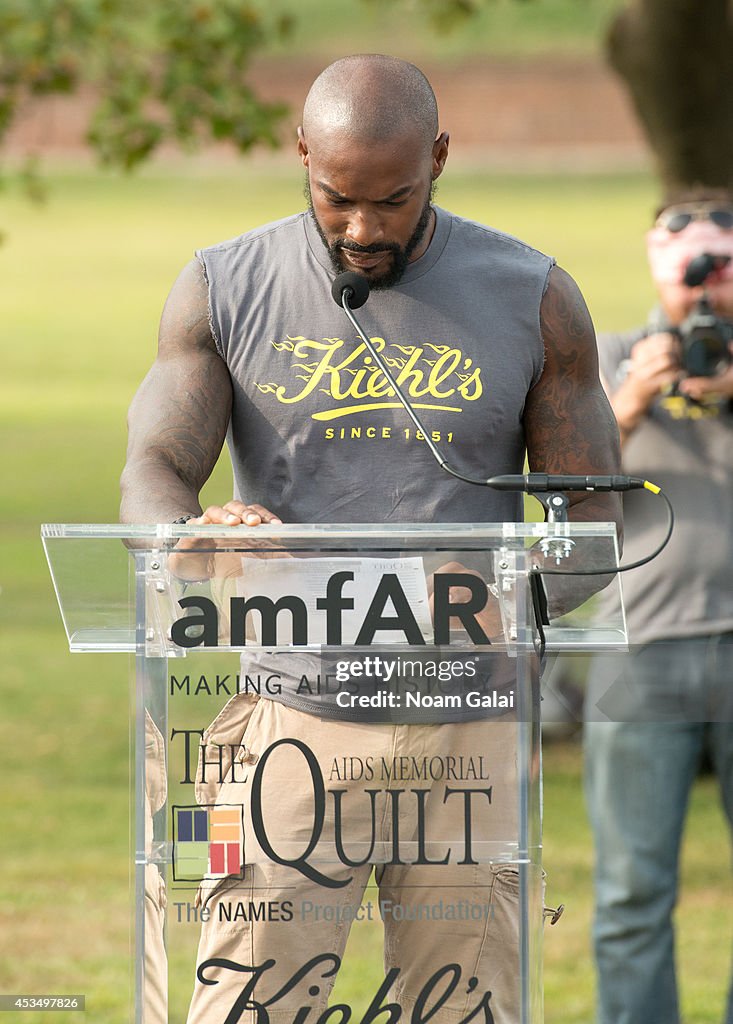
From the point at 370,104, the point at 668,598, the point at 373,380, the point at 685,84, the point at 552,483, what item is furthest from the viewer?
the point at 685,84

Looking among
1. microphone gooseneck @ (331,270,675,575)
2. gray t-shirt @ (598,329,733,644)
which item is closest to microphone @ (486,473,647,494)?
microphone gooseneck @ (331,270,675,575)

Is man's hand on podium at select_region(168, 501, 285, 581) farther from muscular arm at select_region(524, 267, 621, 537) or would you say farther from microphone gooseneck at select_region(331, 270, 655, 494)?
muscular arm at select_region(524, 267, 621, 537)

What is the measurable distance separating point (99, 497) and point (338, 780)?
15.3 metres

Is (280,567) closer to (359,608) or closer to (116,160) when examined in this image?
(359,608)

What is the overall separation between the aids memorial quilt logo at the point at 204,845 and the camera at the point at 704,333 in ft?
8.00

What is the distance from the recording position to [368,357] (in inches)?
116

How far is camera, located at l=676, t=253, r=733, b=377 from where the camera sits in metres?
4.47

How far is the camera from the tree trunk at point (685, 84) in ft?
28.0

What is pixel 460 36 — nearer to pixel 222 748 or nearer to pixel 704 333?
pixel 704 333

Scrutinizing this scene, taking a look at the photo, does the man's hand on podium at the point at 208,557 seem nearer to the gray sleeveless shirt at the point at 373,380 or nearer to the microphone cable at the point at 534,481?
the microphone cable at the point at 534,481

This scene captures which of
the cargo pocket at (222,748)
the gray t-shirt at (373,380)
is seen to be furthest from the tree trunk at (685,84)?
the cargo pocket at (222,748)

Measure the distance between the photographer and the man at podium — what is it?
106 cm

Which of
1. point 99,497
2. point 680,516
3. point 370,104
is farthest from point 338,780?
point 99,497

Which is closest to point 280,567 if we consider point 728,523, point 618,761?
point 618,761
